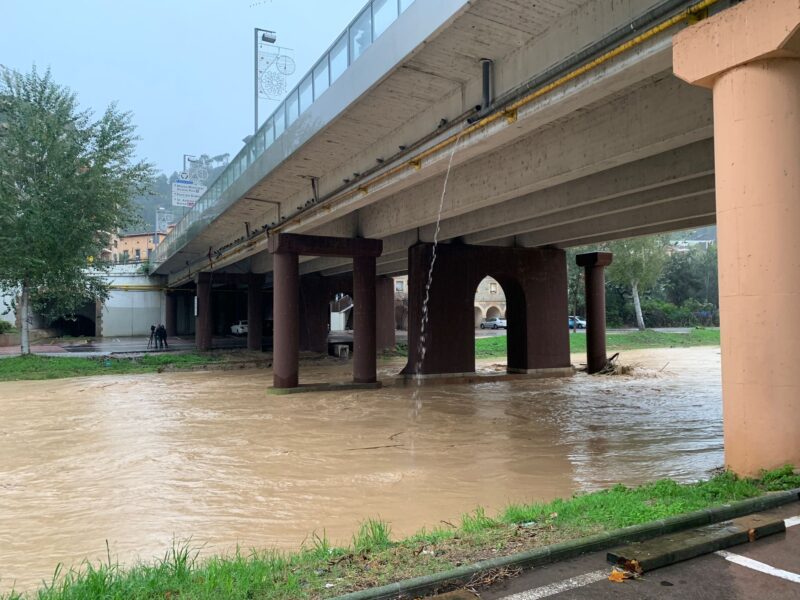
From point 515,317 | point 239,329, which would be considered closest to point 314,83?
point 515,317

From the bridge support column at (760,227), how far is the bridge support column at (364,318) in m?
14.0

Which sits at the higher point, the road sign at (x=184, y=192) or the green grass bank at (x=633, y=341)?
the road sign at (x=184, y=192)

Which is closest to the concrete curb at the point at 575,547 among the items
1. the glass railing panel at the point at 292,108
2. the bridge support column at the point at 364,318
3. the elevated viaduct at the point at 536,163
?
the elevated viaduct at the point at 536,163

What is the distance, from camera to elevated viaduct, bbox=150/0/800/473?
5.35 m

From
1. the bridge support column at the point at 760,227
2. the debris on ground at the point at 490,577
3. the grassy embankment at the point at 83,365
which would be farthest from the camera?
the grassy embankment at the point at 83,365

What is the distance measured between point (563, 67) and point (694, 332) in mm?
46244

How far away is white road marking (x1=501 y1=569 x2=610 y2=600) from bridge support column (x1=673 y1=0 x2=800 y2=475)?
255 centimetres

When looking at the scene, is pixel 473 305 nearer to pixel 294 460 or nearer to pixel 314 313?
pixel 294 460

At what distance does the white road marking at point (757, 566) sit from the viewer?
11.8 ft

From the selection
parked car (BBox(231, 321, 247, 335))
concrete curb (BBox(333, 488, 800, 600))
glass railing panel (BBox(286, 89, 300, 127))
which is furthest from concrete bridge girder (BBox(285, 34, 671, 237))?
parked car (BBox(231, 321, 247, 335))

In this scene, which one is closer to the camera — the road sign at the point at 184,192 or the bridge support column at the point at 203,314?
the bridge support column at the point at 203,314

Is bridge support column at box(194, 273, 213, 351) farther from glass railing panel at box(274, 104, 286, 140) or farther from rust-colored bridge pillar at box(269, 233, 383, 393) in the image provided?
glass railing panel at box(274, 104, 286, 140)

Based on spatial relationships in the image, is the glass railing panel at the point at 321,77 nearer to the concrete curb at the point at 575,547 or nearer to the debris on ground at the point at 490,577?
the concrete curb at the point at 575,547

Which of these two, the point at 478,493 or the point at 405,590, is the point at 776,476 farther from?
the point at 405,590
